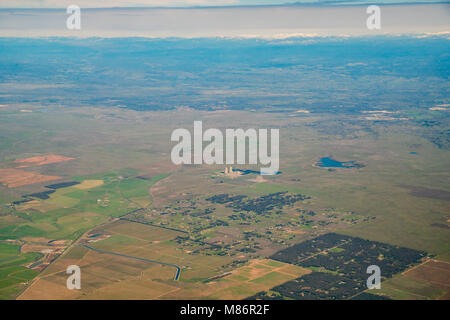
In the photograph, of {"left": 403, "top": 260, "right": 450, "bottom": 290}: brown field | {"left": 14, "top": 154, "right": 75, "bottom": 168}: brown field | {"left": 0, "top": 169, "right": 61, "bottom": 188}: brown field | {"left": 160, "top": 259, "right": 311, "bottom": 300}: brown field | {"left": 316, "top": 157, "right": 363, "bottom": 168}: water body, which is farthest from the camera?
{"left": 14, "top": 154, "right": 75, "bottom": 168}: brown field

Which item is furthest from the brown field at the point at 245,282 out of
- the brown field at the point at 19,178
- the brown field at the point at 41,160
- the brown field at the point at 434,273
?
the brown field at the point at 41,160

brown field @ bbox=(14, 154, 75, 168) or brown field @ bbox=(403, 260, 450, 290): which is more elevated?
brown field @ bbox=(14, 154, 75, 168)

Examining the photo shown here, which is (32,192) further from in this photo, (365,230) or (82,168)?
(365,230)

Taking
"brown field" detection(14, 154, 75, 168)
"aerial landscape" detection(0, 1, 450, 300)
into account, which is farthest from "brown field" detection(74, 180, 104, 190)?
"brown field" detection(14, 154, 75, 168)

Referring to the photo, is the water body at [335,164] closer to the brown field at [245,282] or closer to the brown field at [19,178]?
the brown field at [19,178]

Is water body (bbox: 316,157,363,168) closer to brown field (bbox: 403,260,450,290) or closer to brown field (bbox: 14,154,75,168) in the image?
brown field (bbox: 14,154,75,168)

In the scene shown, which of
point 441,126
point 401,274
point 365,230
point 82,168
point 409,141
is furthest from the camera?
point 441,126
